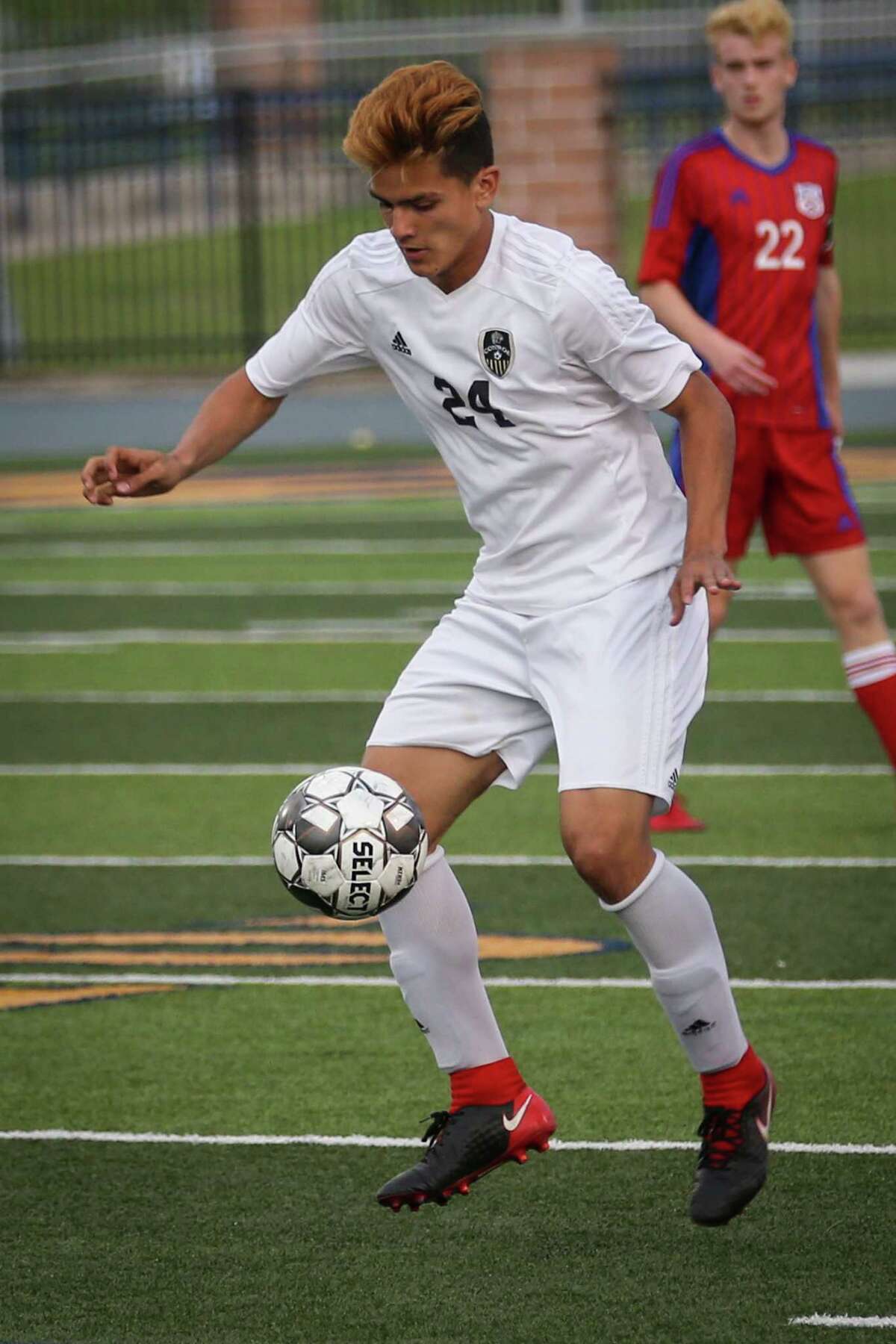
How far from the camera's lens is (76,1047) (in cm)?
580

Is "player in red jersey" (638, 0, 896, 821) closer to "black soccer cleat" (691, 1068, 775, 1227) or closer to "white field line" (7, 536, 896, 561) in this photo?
"black soccer cleat" (691, 1068, 775, 1227)

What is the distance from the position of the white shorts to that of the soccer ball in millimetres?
263

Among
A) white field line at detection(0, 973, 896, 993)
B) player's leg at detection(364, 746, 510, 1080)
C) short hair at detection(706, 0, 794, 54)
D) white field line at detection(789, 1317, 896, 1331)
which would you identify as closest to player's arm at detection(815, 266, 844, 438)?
short hair at detection(706, 0, 794, 54)

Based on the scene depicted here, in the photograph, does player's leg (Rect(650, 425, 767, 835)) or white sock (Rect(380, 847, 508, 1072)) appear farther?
player's leg (Rect(650, 425, 767, 835))

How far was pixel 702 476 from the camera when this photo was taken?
4.47 m

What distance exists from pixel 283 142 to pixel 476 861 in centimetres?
1741

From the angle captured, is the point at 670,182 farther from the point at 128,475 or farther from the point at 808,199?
the point at 128,475

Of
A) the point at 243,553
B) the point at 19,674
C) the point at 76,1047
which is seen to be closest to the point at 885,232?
the point at 243,553

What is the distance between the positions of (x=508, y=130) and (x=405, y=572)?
36.0 feet

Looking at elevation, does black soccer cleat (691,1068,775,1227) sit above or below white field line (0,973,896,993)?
above

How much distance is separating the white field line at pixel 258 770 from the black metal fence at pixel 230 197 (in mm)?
14993

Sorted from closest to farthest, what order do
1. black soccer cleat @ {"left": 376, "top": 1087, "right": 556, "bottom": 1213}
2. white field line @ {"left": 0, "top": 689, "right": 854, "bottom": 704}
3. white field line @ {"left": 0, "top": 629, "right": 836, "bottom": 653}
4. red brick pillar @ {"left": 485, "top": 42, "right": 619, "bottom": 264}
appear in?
black soccer cleat @ {"left": 376, "top": 1087, "right": 556, "bottom": 1213} → white field line @ {"left": 0, "top": 689, "right": 854, "bottom": 704} → white field line @ {"left": 0, "top": 629, "right": 836, "bottom": 653} → red brick pillar @ {"left": 485, "top": 42, "right": 619, "bottom": 264}

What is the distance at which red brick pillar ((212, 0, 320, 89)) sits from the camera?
115 ft

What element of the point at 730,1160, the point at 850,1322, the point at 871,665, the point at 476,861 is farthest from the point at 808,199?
the point at 850,1322
